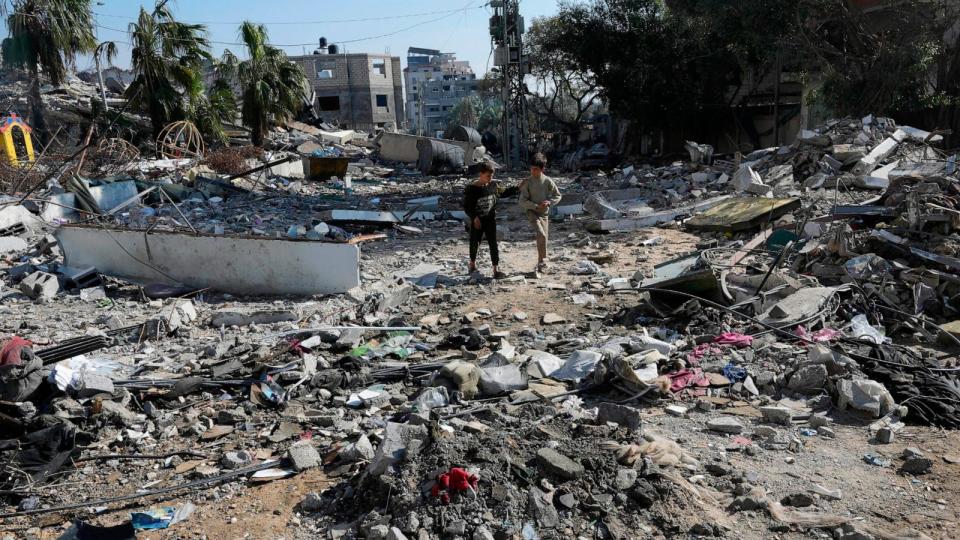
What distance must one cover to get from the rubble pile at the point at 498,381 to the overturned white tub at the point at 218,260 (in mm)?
30

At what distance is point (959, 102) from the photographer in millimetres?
13969

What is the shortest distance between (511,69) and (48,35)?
41.8 feet

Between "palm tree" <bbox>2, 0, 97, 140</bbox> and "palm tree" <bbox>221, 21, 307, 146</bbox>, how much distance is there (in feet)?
11.7

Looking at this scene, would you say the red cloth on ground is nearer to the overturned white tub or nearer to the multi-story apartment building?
the overturned white tub

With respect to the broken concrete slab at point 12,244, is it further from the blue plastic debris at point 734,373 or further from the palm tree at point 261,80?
the palm tree at point 261,80

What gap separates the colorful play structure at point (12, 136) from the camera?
16.1m

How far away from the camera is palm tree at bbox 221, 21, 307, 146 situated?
2056 cm

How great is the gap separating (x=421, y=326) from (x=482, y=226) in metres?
1.72

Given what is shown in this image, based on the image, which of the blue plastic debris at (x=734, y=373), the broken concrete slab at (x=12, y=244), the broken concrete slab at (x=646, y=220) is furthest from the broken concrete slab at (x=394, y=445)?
the broken concrete slab at (x=12, y=244)

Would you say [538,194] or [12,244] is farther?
[12,244]

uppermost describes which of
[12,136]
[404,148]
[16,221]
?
[12,136]

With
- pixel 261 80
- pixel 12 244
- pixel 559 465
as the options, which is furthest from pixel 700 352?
pixel 261 80

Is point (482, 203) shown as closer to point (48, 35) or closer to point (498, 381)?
point (498, 381)

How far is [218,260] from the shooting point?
24.7 ft
